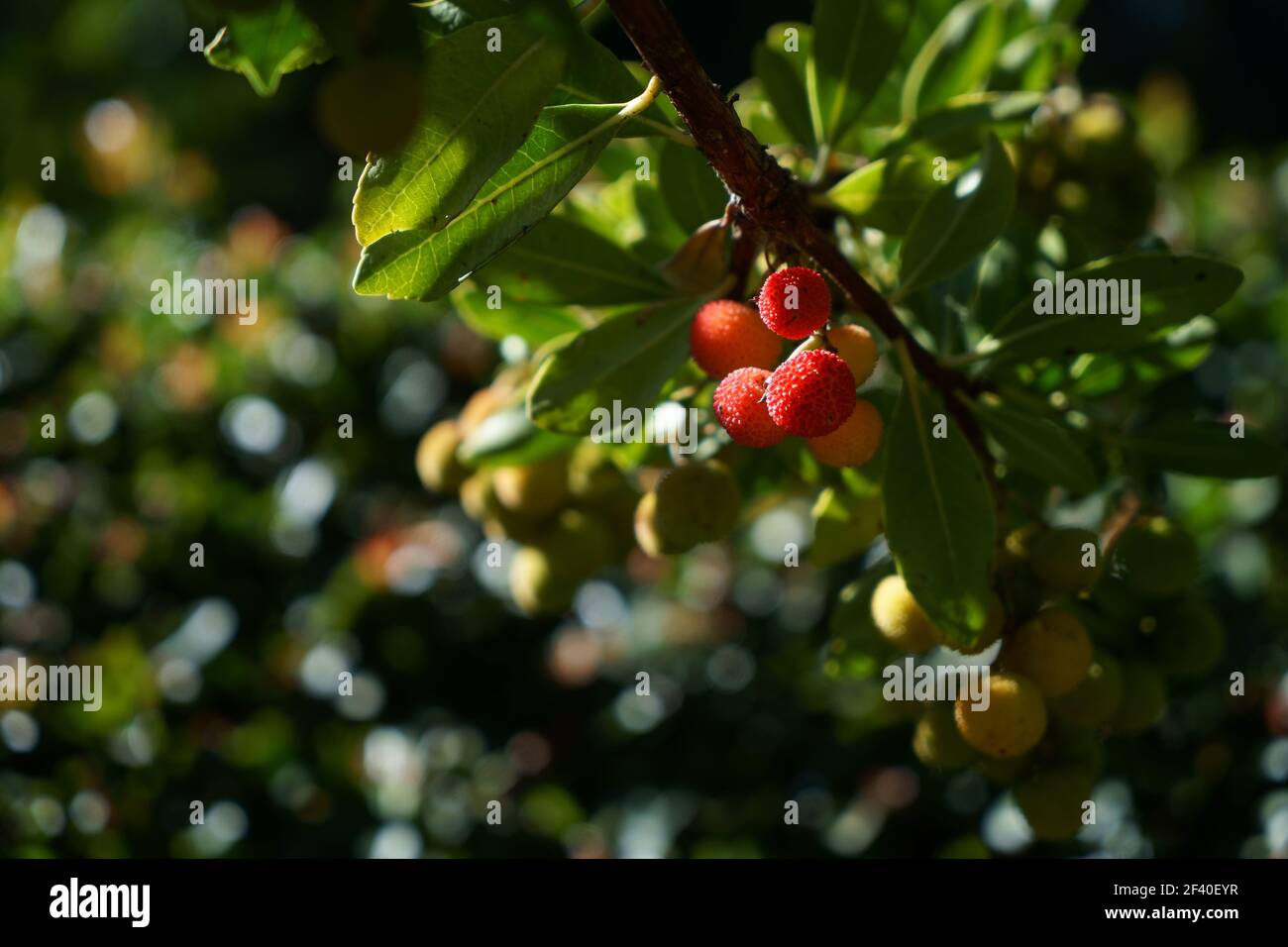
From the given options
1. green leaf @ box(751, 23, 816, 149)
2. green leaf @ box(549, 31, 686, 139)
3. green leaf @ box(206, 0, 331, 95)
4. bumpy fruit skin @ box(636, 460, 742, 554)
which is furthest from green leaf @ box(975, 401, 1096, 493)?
green leaf @ box(206, 0, 331, 95)

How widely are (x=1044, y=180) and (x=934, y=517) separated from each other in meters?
0.65

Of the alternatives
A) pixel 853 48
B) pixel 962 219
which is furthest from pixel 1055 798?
pixel 853 48

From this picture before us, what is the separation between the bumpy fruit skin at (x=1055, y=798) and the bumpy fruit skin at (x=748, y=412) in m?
0.54

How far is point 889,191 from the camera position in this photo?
114 cm

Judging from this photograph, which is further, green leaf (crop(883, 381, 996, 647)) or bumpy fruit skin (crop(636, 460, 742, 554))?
bumpy fruit skin (crop(636, 460, 742, 554))

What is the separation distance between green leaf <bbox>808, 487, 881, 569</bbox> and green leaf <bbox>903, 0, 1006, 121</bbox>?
1.57 feet

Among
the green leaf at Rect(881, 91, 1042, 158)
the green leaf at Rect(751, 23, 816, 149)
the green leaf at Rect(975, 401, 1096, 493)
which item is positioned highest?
the green leaf at Rect(751, 23, 816, 149)

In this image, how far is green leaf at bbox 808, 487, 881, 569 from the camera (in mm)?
1162

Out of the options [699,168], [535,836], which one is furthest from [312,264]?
[699,168]

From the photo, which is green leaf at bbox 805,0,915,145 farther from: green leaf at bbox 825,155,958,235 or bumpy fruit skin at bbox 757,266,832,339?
bumpy fruit skin at bbox 757,266,832,339
